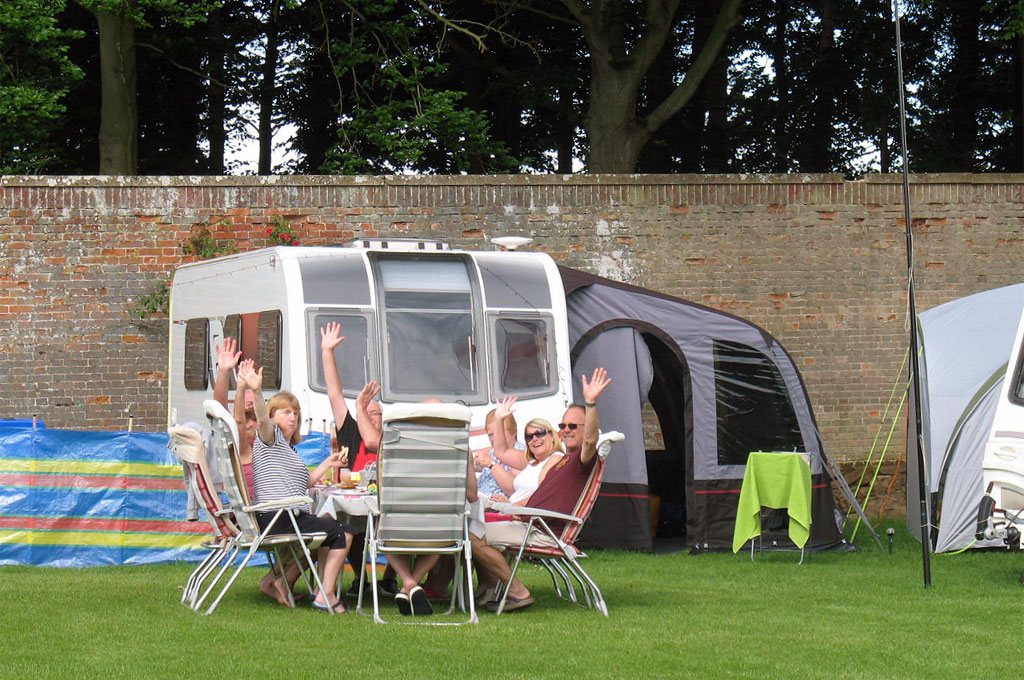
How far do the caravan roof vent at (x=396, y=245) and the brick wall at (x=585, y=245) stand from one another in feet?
8.02

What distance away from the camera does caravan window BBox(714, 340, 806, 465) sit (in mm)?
11227

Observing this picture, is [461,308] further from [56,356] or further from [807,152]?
[807,152]

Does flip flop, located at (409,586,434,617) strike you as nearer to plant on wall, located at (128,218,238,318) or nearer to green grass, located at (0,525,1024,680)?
green grass, located at (0,525,1024,680)

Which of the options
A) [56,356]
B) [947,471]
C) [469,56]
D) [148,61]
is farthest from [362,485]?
[148,61]

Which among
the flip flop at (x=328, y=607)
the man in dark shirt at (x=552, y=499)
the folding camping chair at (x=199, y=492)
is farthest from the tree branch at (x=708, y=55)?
the flip flop at (x=328, y=607)

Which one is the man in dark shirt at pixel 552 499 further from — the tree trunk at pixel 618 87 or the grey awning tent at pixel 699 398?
the tree trunk at pixel 618 87

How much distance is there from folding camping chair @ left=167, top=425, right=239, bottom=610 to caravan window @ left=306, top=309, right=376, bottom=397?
260 cm

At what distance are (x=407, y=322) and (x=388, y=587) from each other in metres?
2.91

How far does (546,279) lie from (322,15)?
350 inches

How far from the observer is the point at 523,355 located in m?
10.6

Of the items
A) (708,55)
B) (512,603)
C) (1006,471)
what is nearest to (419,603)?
(512,603)

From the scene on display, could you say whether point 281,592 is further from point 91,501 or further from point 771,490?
point 771,490

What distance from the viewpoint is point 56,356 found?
42.3ft

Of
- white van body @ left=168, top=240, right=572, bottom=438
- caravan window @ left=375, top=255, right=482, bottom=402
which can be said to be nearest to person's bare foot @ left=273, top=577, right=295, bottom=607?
white van body @ left=168, top=240, right=572, bottom=438
